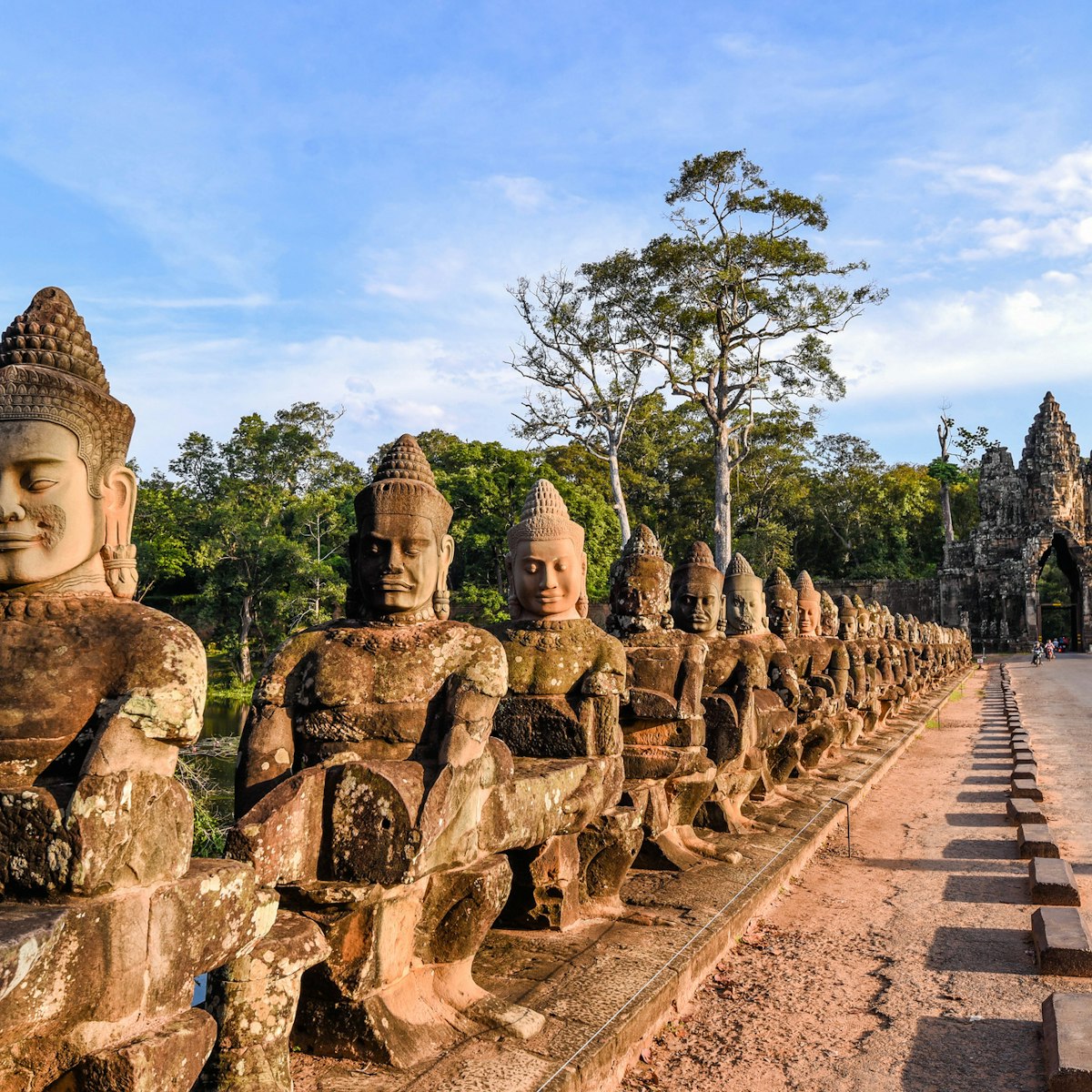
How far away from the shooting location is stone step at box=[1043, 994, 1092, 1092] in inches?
144

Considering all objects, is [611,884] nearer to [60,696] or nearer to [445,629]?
[445,629]

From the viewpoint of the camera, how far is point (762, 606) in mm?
10047

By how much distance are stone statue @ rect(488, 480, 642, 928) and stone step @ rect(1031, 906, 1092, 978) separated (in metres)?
2.09

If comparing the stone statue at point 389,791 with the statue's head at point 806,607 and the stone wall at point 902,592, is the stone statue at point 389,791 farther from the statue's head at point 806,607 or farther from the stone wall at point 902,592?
the stone wall at point 902,592

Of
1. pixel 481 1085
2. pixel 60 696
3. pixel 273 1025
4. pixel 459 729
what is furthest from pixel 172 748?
pixel 481 1085

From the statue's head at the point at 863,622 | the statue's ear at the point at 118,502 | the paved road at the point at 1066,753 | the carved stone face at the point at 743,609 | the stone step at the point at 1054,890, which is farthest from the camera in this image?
the statue's head at the point at 863,622

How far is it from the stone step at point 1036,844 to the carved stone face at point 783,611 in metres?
4.03

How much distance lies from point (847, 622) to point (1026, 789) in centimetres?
630

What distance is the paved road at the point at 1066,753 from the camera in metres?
8.29

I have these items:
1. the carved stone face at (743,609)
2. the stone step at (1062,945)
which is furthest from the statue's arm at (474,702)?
the carved stone face at (743,609)

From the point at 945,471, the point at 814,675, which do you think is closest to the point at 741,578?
the point at 814,675

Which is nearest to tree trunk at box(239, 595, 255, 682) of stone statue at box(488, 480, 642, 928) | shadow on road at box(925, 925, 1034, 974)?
stone statue at box(488, 480, 642, 928)

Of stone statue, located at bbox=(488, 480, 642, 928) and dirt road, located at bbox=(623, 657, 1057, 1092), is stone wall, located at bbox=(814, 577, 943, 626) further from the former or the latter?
stone statue, located at bbox=(488, 480, 642, 928)

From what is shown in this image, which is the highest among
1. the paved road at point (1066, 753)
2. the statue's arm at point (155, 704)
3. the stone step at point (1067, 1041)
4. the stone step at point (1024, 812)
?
the statue's arm at point (155, 704)
